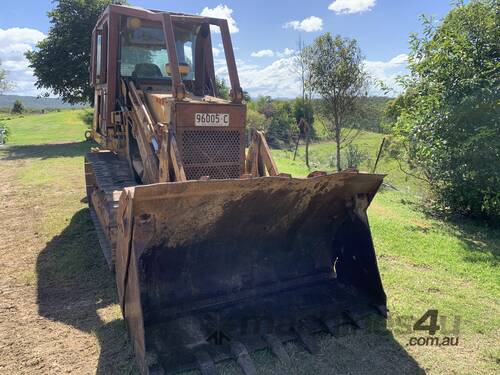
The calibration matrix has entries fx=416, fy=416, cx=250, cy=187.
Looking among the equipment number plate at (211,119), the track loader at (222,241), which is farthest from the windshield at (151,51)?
the equipment number plate at (211,119)

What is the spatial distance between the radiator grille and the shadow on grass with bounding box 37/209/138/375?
1.65 metres

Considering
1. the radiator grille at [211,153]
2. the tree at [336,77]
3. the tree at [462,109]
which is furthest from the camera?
the tree at [336,77]

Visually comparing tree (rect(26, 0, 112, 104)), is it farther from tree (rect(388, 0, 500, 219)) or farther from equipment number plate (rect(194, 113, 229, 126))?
equipment number plate (rect(194, 113, 229, 126))

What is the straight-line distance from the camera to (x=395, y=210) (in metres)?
9.22

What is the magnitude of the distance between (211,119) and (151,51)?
1977 millimetres

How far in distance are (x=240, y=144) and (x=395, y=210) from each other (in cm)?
549

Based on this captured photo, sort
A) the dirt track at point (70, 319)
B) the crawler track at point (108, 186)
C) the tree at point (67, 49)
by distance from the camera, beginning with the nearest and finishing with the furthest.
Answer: the dirt track at point (70, 319) → the crawler track at point (108, 186) → the tree at point (67, 49)

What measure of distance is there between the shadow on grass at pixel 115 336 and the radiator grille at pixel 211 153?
1.65 m

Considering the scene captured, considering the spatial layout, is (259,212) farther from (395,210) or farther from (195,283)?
(395,210)

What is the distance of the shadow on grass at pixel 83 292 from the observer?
349 centimetres

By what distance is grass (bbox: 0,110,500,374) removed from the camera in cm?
356

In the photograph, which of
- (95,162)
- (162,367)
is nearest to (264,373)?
(162,367)

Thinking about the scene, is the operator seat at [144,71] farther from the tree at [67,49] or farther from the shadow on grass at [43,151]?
the tree at [67,49]

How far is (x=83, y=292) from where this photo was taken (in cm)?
458
